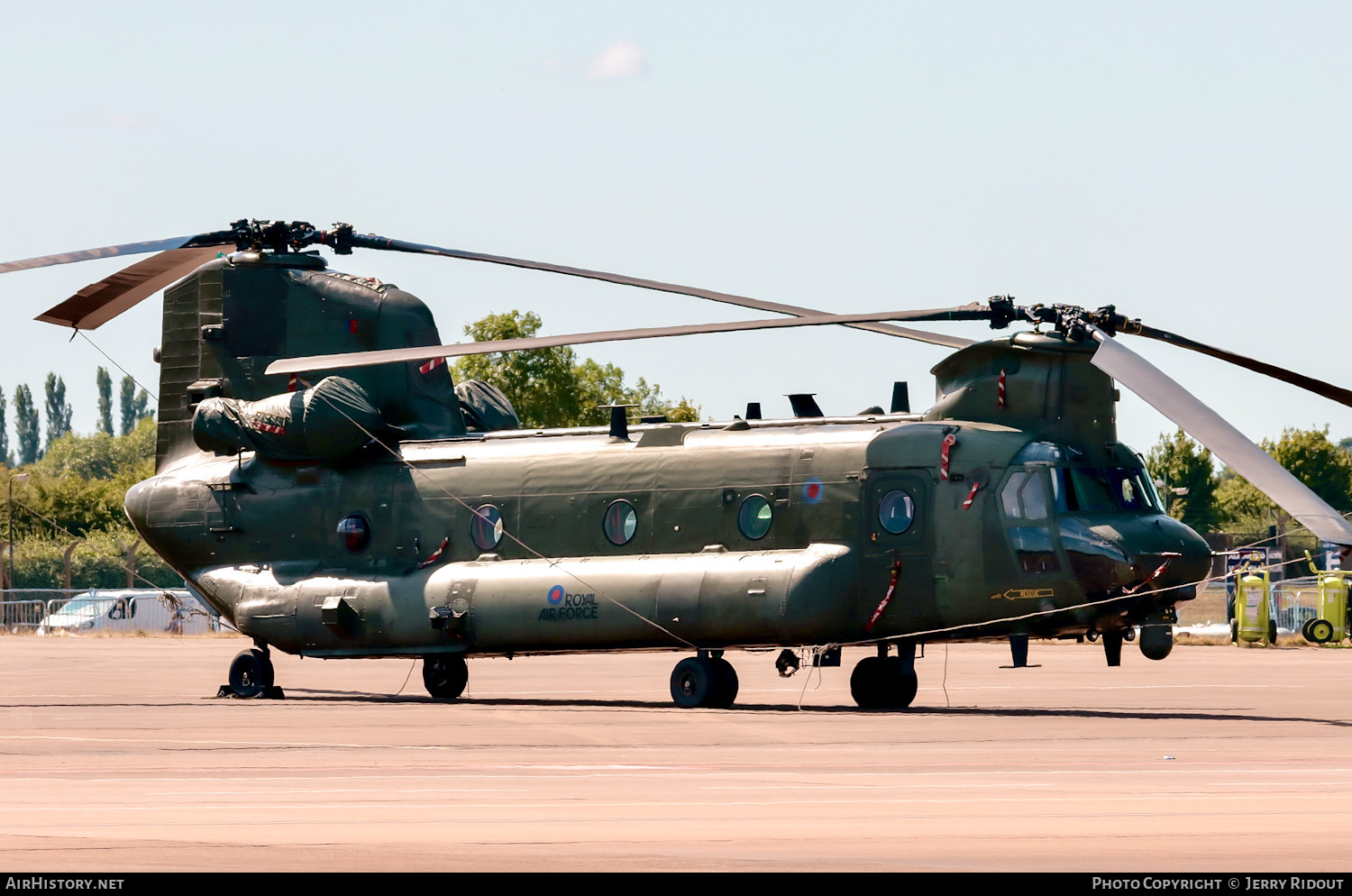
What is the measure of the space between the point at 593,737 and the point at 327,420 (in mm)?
10003

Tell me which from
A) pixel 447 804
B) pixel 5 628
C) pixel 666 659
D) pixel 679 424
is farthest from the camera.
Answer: pixel 5 628

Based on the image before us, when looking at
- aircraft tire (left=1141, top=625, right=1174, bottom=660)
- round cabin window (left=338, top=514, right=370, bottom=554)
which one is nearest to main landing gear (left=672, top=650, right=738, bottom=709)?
aircraft tire (left=1141, top=625, right=1174, bottom=660)

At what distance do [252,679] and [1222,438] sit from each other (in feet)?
52.4

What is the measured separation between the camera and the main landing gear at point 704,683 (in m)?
25.5

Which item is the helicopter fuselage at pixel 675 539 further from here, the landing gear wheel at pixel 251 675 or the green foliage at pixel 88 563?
the green foliage at pixel 88 563

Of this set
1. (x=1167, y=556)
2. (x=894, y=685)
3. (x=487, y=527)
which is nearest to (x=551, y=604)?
(x=487, y=527)

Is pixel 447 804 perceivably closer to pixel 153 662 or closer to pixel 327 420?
pixel 327 420

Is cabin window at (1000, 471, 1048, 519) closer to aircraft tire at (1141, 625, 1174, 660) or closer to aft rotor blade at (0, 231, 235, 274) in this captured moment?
aircraft tire at (1141, 625, 1174, 660)

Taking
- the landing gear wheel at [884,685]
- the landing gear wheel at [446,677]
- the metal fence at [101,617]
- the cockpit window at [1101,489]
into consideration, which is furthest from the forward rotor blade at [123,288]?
the metal fence at [101,617]

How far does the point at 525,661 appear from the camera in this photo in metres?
43.2

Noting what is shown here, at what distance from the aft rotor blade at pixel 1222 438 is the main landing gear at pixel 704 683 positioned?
6.83 m

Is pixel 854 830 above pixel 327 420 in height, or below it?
below

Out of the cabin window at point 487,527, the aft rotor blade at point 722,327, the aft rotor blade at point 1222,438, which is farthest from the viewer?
the cabin window at point 487,527

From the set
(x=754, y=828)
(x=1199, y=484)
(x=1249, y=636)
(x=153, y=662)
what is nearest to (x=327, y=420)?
(x=153, y=662)
